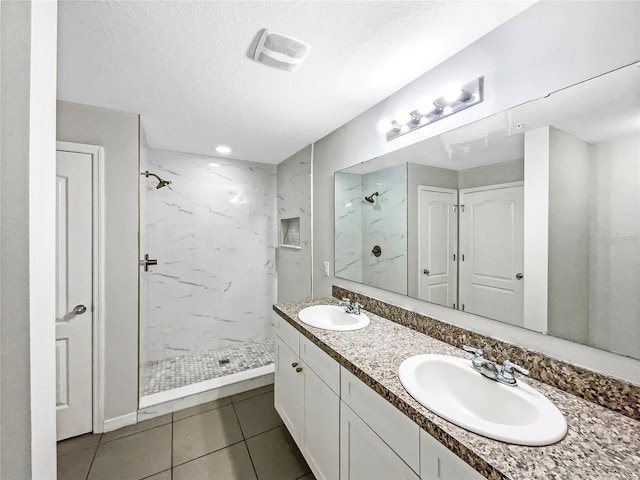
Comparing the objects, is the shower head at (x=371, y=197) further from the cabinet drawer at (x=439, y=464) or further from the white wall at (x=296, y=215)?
the cabinet drawer at (x=439, y=464)

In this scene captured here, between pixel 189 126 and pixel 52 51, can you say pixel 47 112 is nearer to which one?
pixel 52 51

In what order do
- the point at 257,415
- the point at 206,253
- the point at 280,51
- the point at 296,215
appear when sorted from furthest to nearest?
the point at 206,253 < the point at 296,215 < the point at 257,415 < the point at 280,51

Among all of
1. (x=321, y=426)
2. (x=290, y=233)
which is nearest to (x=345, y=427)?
(x=321, y=426)

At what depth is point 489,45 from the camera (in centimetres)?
113

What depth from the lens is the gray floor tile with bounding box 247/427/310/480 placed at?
155 centimetres

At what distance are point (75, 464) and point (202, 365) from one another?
1153mm

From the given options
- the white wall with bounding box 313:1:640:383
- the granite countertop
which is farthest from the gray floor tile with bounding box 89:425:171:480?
the white wall with bounding box 313:1:640:383

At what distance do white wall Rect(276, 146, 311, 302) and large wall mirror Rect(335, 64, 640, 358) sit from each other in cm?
121

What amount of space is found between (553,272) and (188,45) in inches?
72.3

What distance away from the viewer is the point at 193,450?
1.73 meters

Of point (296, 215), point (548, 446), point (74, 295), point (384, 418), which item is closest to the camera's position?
point (548, 446)

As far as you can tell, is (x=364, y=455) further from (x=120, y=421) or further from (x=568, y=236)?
Answer: (x=120, y=421)

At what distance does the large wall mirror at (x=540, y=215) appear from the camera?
0.82 metres

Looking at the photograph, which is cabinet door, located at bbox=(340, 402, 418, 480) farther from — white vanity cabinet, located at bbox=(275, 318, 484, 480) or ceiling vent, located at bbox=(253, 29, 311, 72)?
ceiling vent, located at bbox=(253, 29, 311, 72)
